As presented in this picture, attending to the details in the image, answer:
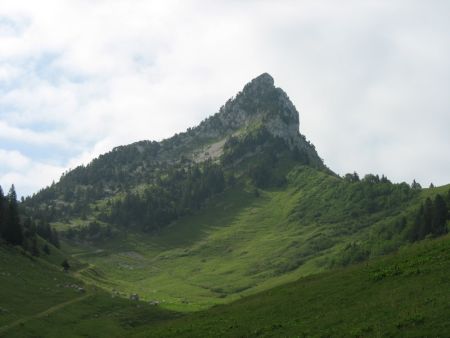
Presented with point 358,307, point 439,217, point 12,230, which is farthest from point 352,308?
point 439,217

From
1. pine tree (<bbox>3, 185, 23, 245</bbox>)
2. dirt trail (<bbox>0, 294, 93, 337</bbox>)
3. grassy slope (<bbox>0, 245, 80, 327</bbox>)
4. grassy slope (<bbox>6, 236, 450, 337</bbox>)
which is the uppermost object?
pine tree (<bbox>3, 185, 23, 245</bbox>)

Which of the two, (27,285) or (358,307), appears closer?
(358,307)

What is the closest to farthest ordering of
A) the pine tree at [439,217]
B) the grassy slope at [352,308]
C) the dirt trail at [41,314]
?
the grassy slope at [352,308], the dirt trail at [41,314], the pine tree at [439,217]

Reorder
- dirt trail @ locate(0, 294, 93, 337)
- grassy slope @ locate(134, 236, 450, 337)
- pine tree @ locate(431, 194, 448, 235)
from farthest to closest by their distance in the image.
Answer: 1. pine tree @ locate(431, 194, 448, 235)
2. dirt trail @ locate(0, 294, 93, 337)
3. grassy slope @ locate(134, 236, 450, 337)

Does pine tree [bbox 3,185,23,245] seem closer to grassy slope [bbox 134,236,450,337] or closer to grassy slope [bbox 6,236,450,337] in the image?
grassy slope [bbox 6,236,450,337]

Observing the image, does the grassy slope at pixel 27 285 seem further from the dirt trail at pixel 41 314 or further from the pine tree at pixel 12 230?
the pine tree at pixel 12 230

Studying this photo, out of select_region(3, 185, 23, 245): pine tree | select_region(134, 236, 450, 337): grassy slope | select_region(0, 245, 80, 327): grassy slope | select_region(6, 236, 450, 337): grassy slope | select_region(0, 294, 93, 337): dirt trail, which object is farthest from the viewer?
select_region(3, 185, 23, 245): pine tree

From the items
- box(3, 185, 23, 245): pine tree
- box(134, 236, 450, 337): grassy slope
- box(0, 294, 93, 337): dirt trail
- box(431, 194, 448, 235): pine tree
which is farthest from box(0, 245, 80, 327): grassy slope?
box(431, 194, 448, 235): pine tree

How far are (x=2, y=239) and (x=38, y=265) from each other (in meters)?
12.5

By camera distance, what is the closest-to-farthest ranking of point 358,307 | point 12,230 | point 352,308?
point 358,307 < point 352,308 < point 12,230

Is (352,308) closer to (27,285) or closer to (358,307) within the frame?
(358,307)

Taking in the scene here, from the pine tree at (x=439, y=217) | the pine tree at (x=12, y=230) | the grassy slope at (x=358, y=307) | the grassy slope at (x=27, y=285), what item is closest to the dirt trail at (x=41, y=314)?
the grassy slope at (x=27, y=285)

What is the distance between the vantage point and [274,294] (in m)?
68.0

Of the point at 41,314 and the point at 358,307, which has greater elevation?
the point at 41,314
